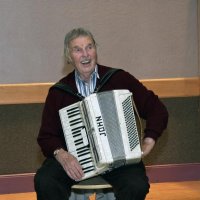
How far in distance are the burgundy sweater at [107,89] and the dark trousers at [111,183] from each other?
6.4 inches

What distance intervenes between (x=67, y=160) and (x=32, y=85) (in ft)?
4.24

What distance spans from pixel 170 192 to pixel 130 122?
145 centimetres

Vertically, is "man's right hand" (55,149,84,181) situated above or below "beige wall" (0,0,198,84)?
below

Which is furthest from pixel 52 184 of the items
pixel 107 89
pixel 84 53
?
pixel 84 53

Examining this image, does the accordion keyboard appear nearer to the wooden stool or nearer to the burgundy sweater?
the wooden stool

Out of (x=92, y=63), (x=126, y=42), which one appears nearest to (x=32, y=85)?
(x=126, y=42)

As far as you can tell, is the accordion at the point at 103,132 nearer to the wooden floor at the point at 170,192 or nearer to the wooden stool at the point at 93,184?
the wooden stool at the point at 93,184

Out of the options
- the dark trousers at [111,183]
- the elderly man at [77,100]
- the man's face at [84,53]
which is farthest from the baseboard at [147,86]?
the dark trousers at [111,183]

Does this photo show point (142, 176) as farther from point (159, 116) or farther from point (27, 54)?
point (27, 54)

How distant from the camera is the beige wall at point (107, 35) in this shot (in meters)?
3.80

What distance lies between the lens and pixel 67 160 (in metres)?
2.65

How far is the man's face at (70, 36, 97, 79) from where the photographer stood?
9.31ft

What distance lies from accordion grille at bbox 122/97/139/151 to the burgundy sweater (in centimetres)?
24

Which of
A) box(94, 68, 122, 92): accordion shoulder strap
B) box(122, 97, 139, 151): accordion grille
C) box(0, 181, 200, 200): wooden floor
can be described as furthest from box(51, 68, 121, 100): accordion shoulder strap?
box(0, 181, 200, 200): wooden floor
